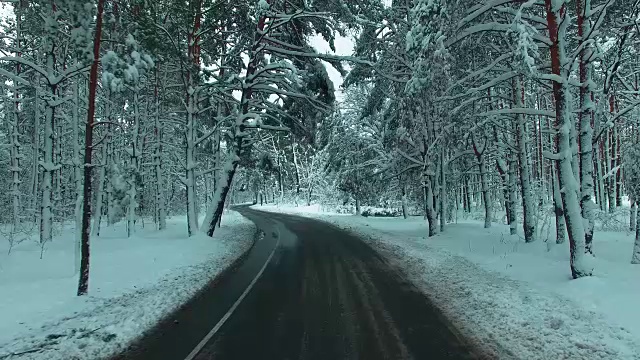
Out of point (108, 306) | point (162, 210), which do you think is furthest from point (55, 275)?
point (162, 210)

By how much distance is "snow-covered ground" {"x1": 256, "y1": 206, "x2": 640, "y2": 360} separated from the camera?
5473 millimetres

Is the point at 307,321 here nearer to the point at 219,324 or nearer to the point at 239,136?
the point at 219,324

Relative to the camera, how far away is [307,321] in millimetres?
6875

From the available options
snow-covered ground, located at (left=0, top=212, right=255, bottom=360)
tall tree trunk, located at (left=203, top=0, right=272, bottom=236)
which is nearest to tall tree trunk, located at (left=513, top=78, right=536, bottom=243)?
snow-covered ground, located at (left=0, top=212, right=255, bottom=360)

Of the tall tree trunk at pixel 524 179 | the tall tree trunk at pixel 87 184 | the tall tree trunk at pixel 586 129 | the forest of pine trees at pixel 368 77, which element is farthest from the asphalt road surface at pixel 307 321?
the tall tree trunk at pixel 524 179

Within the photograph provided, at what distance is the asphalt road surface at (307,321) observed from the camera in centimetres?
555

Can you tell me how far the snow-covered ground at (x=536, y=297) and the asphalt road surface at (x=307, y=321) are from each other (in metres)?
0.65

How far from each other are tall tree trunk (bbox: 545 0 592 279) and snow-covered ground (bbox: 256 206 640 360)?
1.84 feet

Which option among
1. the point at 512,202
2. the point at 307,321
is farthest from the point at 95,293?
the point at 512,202

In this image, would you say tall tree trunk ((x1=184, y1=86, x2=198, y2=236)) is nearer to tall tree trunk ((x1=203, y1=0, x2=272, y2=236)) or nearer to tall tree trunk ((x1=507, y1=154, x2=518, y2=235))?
tall tree trunk ((x1=203, y1=0, x2=272, y2=236))

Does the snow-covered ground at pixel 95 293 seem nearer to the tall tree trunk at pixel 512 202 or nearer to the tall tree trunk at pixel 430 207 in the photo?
the tall tree trunk at pixel 430 207

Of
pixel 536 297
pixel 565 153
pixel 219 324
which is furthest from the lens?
pixel 565 153

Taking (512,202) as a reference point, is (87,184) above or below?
above

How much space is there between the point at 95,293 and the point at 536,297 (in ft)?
31.1
